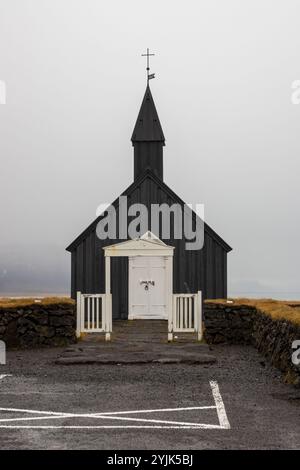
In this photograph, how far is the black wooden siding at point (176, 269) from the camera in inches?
1002

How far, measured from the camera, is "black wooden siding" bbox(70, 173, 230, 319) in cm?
2545

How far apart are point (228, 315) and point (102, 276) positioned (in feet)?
23.0

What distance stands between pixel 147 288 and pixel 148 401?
1442 cm

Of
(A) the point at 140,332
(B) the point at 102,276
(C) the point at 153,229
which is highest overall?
(C) the point at 153,229

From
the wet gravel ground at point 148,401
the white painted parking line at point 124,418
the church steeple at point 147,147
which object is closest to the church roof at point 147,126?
the church steeple at point 147,147

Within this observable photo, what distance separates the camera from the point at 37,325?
19.2 metres

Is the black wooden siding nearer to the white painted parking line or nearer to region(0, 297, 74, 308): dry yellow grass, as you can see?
region(0, 297, 74, 308): dry yellow grass

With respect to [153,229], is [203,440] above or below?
below

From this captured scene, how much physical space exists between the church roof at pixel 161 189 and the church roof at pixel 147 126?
129 inches

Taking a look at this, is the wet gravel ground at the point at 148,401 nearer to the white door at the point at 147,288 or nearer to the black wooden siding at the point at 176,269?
the black wooden siding at the point at 176,269

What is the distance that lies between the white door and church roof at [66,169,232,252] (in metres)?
1.96
